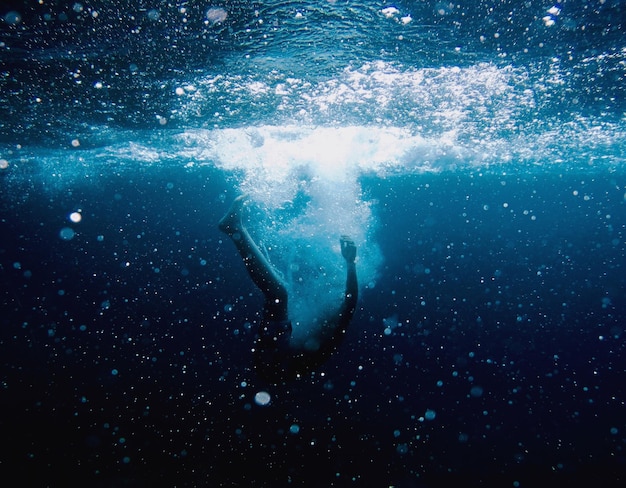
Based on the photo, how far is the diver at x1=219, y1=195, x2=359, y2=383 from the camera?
21.9 ft

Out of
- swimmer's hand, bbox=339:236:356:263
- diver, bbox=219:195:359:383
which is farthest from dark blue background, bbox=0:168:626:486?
swimmer's hand, bbox=339:236:356:263

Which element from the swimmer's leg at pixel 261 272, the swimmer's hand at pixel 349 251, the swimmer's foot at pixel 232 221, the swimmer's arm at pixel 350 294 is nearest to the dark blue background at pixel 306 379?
the swimmer's leg at pixel 261 272

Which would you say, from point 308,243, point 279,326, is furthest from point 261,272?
point 308,243

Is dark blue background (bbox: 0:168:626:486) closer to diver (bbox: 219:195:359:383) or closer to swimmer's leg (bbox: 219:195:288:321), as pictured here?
diver (bbox: 219:195:359:383)

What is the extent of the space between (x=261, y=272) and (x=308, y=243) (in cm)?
1941

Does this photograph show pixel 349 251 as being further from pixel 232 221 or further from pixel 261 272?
pixel 232 221

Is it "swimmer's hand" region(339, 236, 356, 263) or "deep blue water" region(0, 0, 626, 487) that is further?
"swimmer's hand" region(339, 236, 356, 263)

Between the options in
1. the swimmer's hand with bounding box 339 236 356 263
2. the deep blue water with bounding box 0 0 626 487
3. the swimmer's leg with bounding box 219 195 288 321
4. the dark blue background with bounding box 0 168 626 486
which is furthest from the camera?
the dark blue background with bounding box 0 168 626 486

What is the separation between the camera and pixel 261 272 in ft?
21.5

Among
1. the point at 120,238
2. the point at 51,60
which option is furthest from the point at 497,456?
the point at 120,238

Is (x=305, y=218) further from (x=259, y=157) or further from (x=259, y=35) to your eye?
(x=259, y=35)

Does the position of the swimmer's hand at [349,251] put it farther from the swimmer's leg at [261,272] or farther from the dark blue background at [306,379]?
the dark blue background at [306,379]

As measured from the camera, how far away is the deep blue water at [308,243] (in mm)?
6227

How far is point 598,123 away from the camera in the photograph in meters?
11.1
